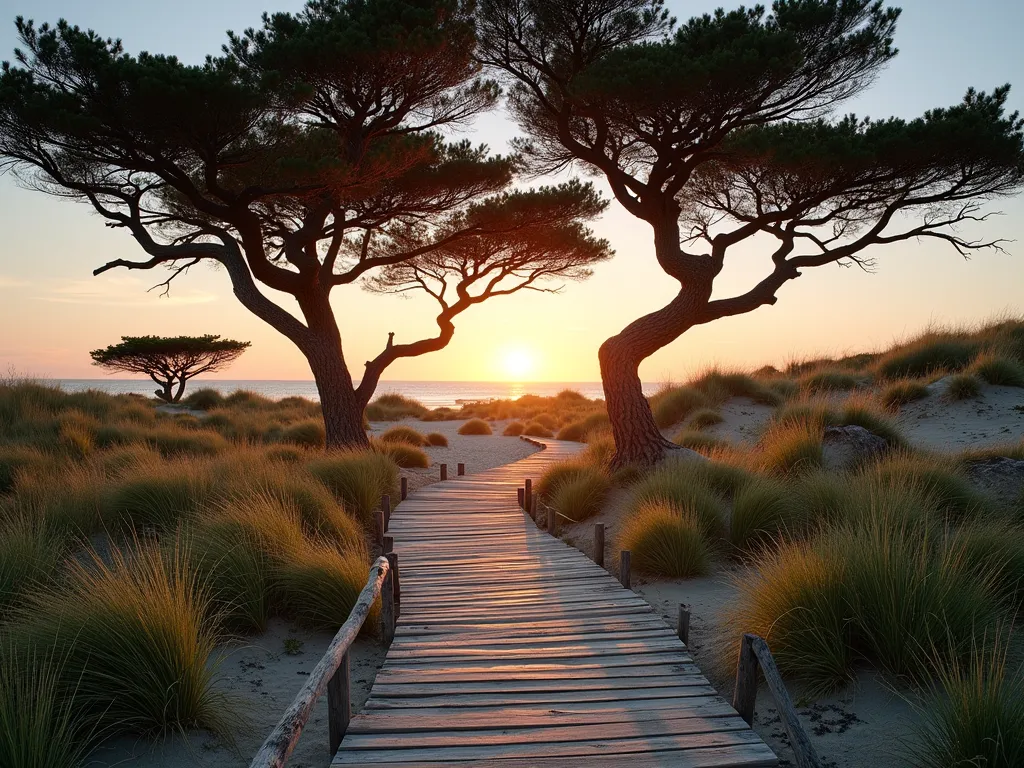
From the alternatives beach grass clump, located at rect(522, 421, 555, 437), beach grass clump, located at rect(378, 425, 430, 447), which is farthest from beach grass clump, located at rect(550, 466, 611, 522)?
beach grass clump, located at rect(522, 421, 555, 437)

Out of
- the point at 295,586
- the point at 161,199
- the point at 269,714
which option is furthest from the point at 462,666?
the point at 161,199

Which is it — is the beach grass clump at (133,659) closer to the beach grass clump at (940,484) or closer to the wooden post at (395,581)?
the wooden post at (395,581)

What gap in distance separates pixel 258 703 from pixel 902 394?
14.8 meters

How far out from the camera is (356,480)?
1009 cm

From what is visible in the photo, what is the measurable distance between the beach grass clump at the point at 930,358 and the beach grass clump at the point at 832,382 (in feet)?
2.79

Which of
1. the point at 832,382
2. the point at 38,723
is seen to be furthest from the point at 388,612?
the point at 832,382

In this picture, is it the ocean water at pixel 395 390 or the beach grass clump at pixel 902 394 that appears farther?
the ocean water at pixel 395 390

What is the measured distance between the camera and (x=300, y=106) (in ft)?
40.1

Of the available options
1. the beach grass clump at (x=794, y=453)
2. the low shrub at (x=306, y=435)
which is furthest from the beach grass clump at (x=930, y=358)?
the low shrub at (x=306, y=435)

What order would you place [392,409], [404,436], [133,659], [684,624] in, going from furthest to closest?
[392,409] → [404,436] → [684,624] → [133,659]

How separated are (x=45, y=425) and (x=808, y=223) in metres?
16.2

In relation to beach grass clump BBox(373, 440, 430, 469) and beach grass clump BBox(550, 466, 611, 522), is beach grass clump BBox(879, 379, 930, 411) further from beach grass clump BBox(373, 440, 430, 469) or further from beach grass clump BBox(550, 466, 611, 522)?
beach grass clump BBox(373, 440, 430, 469)

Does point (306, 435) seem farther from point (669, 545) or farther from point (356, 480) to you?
point (669, 545)

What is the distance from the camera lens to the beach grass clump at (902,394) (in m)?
14.6
